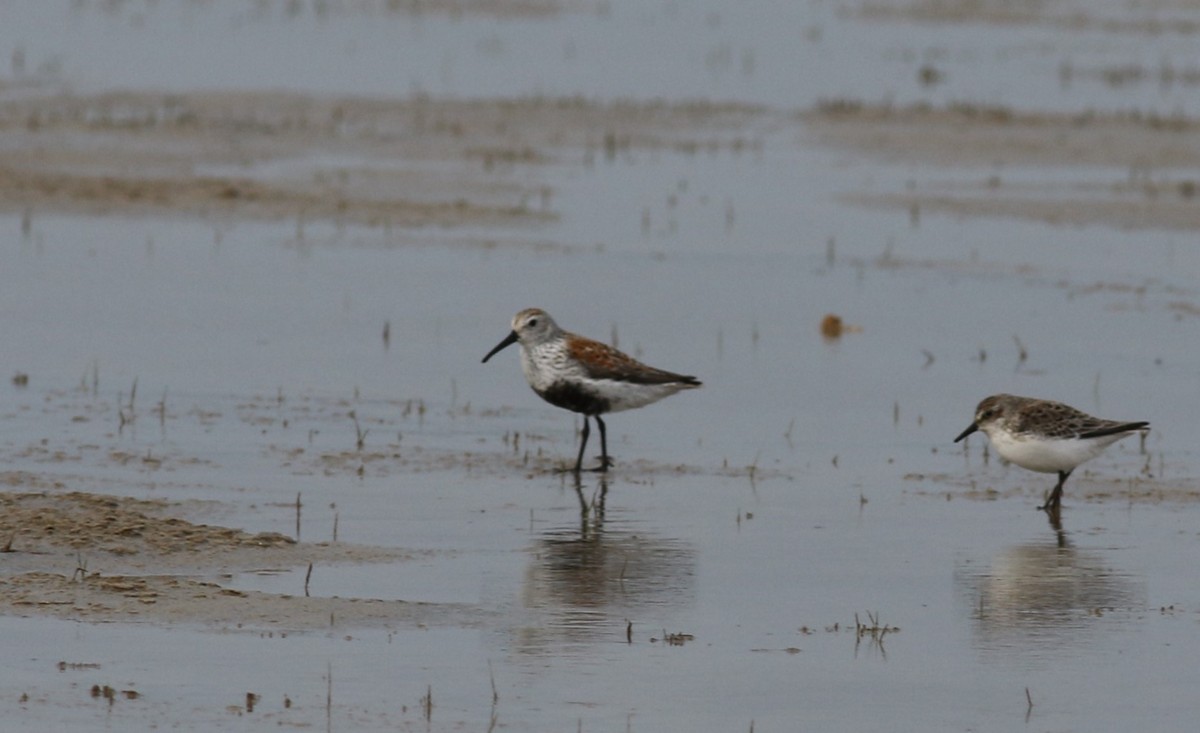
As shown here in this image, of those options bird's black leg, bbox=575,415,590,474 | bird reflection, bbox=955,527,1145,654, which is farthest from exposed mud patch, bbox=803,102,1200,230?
bird reflection, bbox=955,527,1145,654

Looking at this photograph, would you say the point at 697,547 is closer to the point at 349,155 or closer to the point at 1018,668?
the point at 1018,668

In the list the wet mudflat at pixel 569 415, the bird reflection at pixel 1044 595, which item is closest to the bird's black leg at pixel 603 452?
the wet mudflat at pixel 569 415

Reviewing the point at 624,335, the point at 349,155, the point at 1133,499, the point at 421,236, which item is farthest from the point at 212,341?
the point at 349,155

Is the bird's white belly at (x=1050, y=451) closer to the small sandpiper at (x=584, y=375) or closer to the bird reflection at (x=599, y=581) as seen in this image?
the small sandpiper at (x=584, y=375)

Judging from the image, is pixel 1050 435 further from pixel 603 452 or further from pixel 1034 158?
pixel 1034 158

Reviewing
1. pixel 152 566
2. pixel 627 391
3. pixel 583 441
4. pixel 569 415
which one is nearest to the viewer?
pixel 152 566

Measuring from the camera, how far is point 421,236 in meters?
25.1

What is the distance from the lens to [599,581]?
38.8 ft

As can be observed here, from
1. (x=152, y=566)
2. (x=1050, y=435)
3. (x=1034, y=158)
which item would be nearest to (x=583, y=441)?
(x=1050, y=435)

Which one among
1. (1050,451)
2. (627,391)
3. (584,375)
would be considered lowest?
(1050,451)

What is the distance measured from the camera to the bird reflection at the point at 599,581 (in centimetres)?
1077

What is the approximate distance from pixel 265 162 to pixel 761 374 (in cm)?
1294

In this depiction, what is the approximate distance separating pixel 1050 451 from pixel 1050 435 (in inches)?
3.8

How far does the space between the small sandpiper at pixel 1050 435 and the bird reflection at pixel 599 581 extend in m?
2.52
